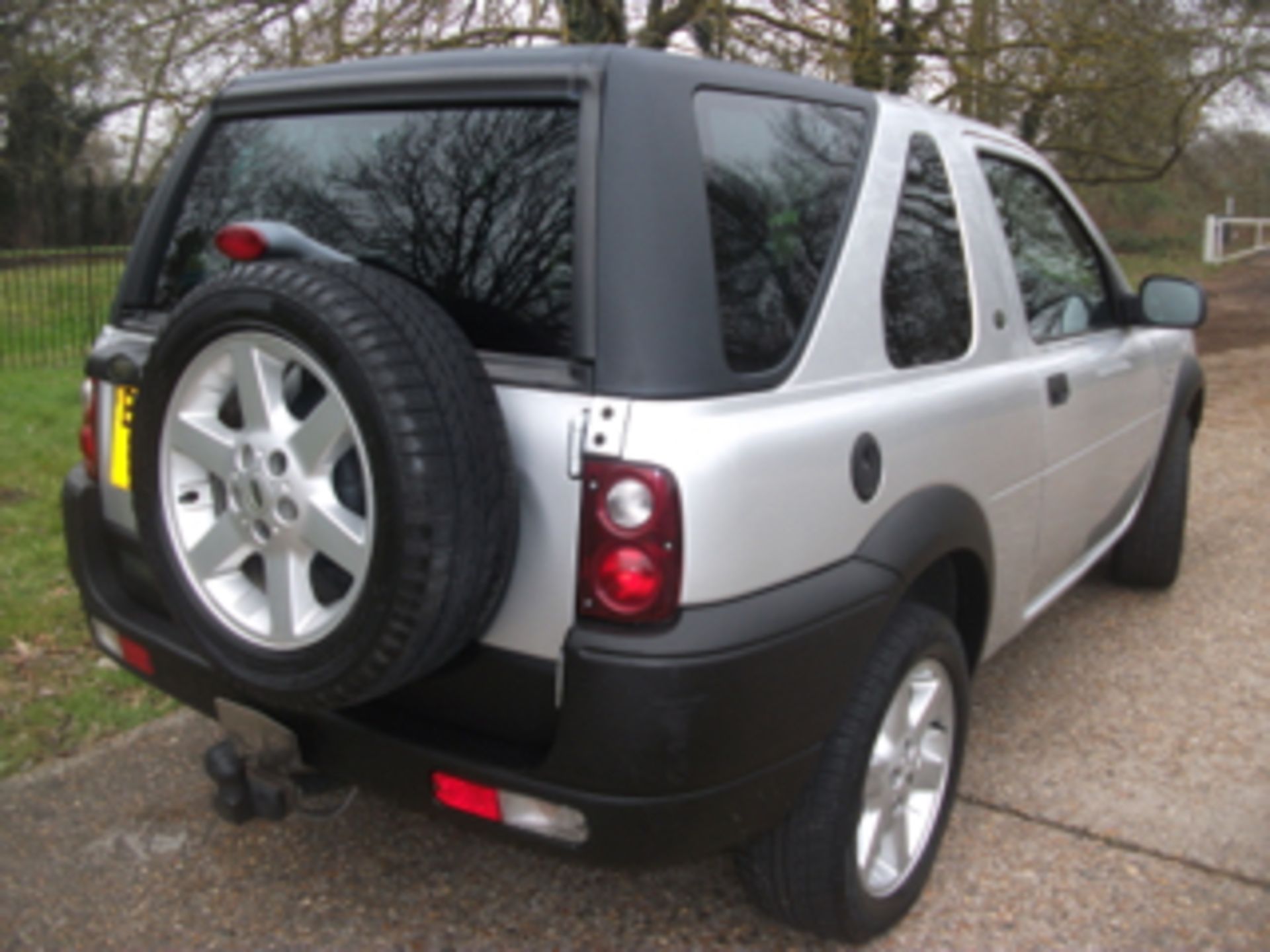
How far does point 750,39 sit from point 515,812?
704 cm

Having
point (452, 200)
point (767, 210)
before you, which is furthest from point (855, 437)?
point (452, 200)

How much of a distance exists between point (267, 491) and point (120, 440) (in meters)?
0.86

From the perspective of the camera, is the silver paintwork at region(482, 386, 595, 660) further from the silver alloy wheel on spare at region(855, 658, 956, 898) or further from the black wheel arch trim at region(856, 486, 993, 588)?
the silver alloy wheel on spare at region(855, 658, 956, 898)

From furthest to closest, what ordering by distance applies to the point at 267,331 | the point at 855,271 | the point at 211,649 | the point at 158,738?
the point at 158,738 → the point at 855,271 → the point at 211,649 → the point at 267,331

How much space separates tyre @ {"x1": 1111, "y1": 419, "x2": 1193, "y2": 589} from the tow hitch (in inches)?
137

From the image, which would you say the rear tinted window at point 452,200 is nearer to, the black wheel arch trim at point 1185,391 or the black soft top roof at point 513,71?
the black soft top roof at point 513,71

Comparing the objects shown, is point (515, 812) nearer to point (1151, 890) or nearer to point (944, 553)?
point (944, 553)

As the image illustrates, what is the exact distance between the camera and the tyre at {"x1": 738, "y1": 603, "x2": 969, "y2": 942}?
7.82 ft

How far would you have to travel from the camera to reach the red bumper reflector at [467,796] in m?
2.16

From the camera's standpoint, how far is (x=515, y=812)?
2.16 metres

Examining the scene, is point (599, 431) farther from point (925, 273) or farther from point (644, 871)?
point (925, 273)

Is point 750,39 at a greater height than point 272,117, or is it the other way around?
point 750,39

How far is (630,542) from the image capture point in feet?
6.61

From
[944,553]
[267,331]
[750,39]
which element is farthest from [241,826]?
[750,39]
